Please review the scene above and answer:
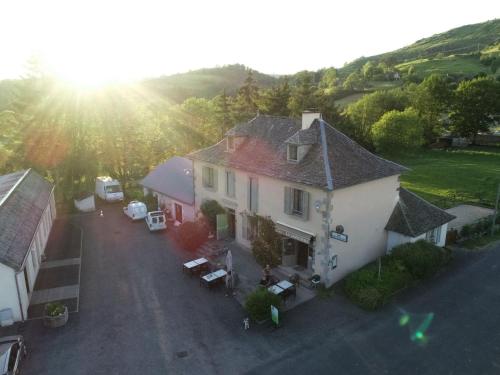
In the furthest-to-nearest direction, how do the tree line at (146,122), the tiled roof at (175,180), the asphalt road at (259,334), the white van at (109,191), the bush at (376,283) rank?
the tree line at (146,122) → the white van at (109,191) → the tiled roof at (175,180) → the bush at (376,283) → the asphalt road at (259,334)

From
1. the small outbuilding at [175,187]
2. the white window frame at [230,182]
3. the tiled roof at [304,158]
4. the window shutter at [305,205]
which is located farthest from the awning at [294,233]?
the small outbuilding at [175,187]

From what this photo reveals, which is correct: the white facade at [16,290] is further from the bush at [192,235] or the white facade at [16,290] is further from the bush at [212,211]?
the bush at [212,211]

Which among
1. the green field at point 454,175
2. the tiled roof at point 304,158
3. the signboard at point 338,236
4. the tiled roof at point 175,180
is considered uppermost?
the tiled roof at point 304,158

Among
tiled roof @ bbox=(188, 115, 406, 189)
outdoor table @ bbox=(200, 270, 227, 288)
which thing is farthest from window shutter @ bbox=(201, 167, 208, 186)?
outdoor table @ bbox=(200, 270, 227, 288)

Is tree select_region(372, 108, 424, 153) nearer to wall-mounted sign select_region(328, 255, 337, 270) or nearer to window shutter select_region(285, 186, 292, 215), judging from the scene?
window shutter select_region(285, 186, 292, 215)

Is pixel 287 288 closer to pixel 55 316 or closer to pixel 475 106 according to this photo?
pixel 55 316

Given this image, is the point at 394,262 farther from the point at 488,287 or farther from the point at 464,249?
the point at 464,249

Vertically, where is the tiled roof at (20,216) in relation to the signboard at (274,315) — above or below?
A: above
